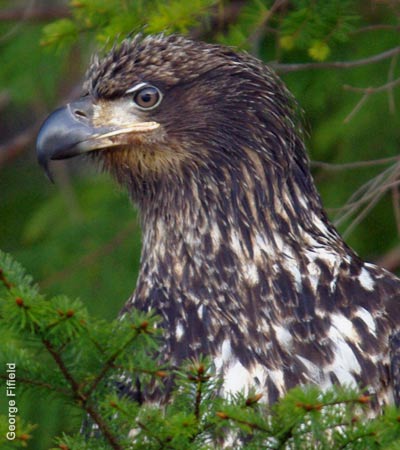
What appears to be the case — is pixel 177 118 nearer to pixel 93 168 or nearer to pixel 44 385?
pixel 93 168

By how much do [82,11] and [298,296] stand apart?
1458 millimetres

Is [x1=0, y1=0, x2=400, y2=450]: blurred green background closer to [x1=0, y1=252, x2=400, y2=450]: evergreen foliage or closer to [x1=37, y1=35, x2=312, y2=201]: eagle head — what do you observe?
[x1=37, y1=35, x2=312, y2=201]: eagle head

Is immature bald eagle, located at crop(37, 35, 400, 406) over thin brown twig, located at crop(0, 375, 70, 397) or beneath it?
beneath

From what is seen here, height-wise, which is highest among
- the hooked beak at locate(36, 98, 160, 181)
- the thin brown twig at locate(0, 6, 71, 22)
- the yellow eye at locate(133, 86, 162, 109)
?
the yellow eye at locate(133, 86, 162, 109)

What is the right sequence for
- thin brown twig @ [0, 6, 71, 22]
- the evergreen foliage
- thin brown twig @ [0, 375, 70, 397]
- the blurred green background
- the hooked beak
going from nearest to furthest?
the evergreen foliage, thin brown twig @ [0, 375, 70, 397], the hooked beak, the blurred green background, thin brown twig @ [0, 6, 71, 22]

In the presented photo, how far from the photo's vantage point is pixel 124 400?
8.98 ft

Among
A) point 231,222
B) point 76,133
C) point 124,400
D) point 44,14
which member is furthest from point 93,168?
point 124,400

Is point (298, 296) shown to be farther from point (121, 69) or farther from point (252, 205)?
point (121, 69)

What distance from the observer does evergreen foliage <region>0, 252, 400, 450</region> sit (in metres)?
2.52

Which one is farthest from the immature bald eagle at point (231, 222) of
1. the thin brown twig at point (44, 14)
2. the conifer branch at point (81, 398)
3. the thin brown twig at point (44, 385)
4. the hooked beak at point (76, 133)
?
the thin brown twig at point (44, 14)

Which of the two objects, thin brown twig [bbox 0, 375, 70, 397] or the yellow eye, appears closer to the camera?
thin brown twig [bbox 0, 375, 70, 397]

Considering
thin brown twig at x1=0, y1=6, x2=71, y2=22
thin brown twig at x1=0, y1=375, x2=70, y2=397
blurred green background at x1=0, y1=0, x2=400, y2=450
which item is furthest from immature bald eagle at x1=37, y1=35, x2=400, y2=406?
thin brown twig at x1=0, y1=6, x2=71, y2=22

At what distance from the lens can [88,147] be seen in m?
4.20

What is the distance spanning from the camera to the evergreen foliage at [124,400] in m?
2.52
